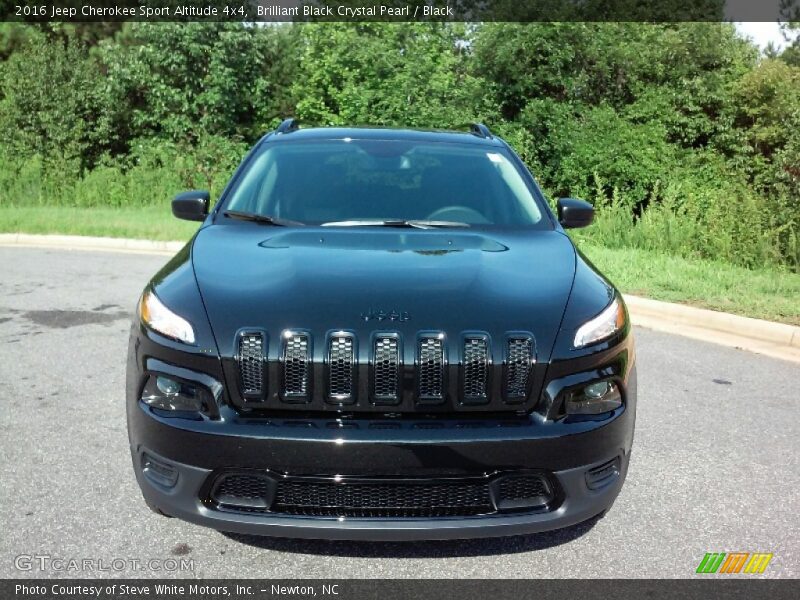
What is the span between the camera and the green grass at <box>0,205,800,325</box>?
324 inches

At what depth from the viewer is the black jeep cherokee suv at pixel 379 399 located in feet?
9.47

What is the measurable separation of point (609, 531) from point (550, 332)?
41.6 inches

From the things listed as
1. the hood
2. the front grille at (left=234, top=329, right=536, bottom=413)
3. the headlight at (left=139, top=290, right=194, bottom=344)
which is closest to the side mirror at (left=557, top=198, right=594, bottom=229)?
the hood

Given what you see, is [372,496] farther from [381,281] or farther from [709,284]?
[709,284]

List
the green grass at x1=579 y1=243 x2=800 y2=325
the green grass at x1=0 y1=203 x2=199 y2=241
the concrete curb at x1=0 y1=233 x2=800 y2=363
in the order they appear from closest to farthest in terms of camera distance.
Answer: the concrete curb at x1=0 y1=233 x2=800 y2=363, the green grass at x1=579 y1=243 x2=800 y2=325, the green grass at x1=0 y1=203 x2=199 y2=241

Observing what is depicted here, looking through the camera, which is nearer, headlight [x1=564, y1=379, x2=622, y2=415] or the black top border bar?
headlight [x1=564, y1=379, x2=622, y2=415]

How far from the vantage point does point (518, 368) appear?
3008 mm

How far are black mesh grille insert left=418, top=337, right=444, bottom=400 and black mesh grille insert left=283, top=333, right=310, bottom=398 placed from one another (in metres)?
0.39

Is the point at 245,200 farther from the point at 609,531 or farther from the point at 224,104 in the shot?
the point at 224,104

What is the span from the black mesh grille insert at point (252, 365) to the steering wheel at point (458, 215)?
1.62 m

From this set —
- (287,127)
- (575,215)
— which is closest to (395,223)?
(575,215)

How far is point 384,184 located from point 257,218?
714 millimetres
